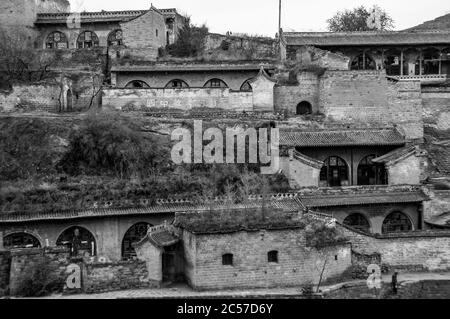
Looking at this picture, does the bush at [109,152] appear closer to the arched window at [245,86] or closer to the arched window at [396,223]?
the arched window at [245,86]

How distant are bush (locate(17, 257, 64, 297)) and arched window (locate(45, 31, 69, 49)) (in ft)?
89.1

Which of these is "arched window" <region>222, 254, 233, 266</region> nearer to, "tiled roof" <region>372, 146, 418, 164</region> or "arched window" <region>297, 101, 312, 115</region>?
"tiled roof" <region>372, 146, 418, 164</region>

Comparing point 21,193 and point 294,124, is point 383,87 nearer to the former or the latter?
point 294,124

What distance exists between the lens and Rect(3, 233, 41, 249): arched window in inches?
1046

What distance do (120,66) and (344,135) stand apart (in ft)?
46.5

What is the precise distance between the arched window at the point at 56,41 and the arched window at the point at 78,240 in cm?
2236

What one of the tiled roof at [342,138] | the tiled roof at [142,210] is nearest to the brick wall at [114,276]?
the tiled roof at [142,210]

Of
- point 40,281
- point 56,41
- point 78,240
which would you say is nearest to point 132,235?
point 78,240

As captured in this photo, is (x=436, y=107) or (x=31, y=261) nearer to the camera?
(x=31, y=261)

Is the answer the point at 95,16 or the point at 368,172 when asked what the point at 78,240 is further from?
the point at 95,16

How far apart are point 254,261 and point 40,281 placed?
23.6 ft

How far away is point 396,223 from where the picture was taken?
103 feet

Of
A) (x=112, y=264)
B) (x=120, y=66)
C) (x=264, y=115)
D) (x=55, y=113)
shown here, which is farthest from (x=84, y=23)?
(x=112, y=264)

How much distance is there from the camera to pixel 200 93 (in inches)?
1468
